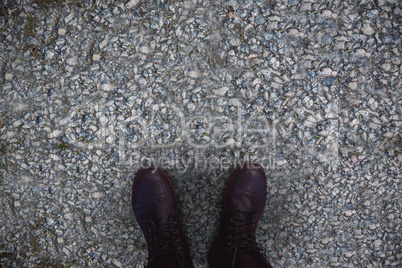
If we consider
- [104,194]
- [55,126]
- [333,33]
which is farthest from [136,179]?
[333,33]

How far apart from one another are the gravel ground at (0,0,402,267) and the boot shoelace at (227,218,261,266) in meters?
→ 0.17

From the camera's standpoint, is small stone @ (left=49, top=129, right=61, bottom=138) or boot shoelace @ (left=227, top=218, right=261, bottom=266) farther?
small stone @ (left=49, top=129, right=61, bottom=138)

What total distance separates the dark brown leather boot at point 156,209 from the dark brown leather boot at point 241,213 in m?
0.32

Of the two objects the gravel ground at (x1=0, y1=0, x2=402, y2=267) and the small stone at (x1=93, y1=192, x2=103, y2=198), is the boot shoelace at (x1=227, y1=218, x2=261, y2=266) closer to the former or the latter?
the gravel ground at (x1=0, y1=0, x2=402, y2=267)

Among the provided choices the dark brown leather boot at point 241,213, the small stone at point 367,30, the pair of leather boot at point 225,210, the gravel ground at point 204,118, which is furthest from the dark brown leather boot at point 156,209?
the small stone at point 367,30

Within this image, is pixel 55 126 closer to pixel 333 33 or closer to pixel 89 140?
pixel 89 140

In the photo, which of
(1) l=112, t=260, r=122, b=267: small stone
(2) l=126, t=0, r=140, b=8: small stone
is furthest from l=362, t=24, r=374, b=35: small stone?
(1) l=112, t=260, r=122, b=267: small stone

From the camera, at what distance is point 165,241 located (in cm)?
210

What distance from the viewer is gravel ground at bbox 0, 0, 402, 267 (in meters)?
2.10

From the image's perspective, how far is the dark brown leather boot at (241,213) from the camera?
2.08 m

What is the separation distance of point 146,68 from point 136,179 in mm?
1012

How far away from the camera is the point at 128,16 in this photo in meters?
2.11

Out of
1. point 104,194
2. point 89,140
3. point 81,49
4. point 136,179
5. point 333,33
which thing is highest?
point 333,33

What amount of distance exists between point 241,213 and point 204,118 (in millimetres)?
930
